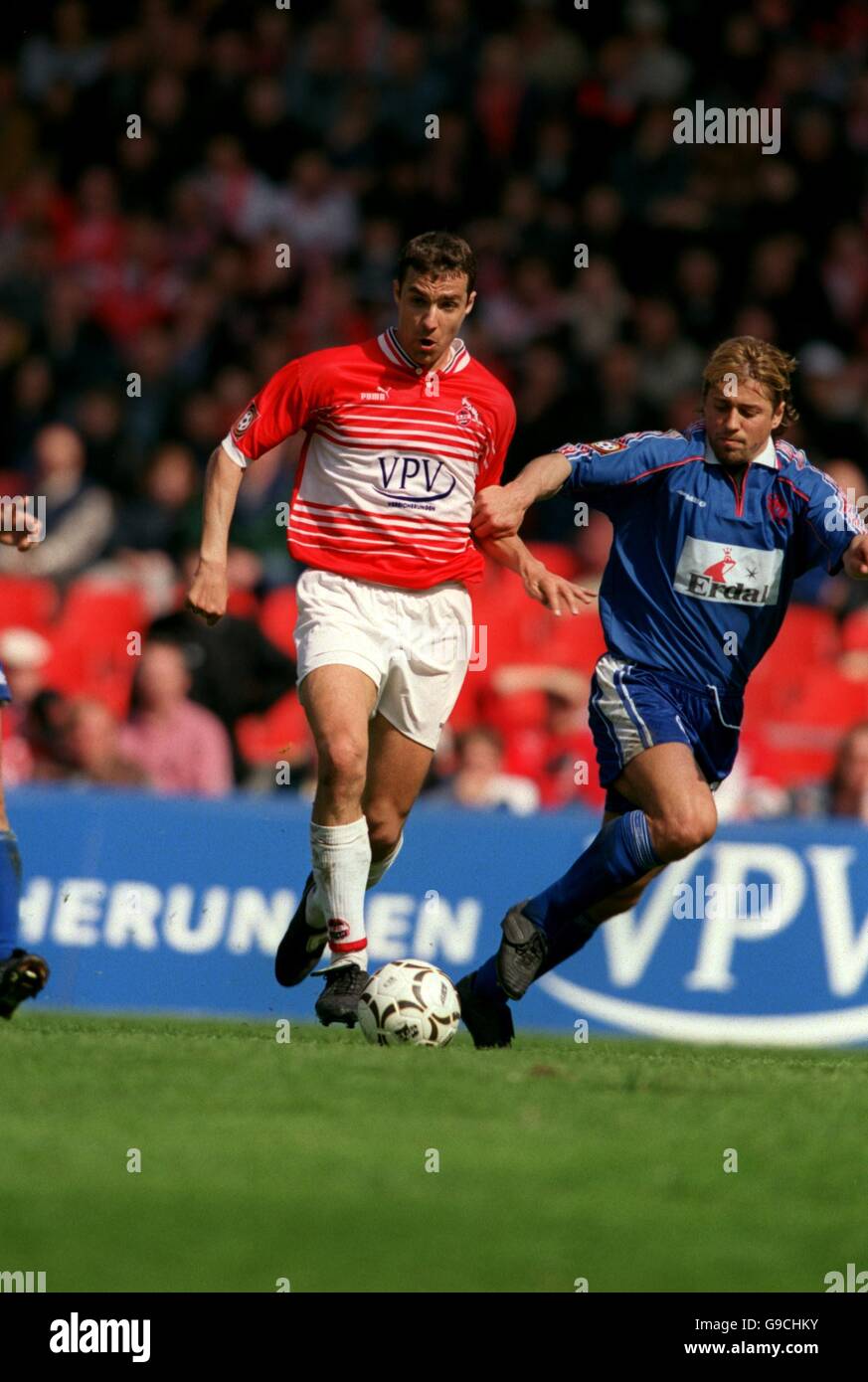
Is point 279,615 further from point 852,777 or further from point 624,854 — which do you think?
point 624,854

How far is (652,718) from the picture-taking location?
25.8 feet

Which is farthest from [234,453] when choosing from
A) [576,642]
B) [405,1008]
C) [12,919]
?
[576,642]

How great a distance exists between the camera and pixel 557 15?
692 inches

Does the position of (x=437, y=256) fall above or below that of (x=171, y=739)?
above

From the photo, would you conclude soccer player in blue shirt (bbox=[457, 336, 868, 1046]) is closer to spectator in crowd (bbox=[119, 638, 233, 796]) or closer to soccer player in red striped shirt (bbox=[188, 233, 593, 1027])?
soccer player in red striped shirt (bbox=[188, 233, 593, 1027])

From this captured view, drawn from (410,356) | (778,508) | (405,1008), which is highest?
(410,356)

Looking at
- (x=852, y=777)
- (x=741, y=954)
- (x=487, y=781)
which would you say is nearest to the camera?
(x=741, y=954)

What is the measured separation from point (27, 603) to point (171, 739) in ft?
9.04

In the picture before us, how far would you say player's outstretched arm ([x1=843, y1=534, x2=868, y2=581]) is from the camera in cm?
757

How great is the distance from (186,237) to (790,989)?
913 cm

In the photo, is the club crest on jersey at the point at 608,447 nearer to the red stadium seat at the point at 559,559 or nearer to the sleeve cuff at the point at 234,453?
the sleeve cuff at the point at 234,453

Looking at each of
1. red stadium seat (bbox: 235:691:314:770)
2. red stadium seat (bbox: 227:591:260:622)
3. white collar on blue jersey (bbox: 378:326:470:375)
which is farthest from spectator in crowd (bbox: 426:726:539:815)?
white collar on blue jersey (bbox: 378:326:470:375)

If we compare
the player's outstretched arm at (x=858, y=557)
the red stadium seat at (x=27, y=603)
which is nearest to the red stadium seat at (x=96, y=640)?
the red stadium seat at (x=27, y=603)

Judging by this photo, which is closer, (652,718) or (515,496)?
(515,496)
